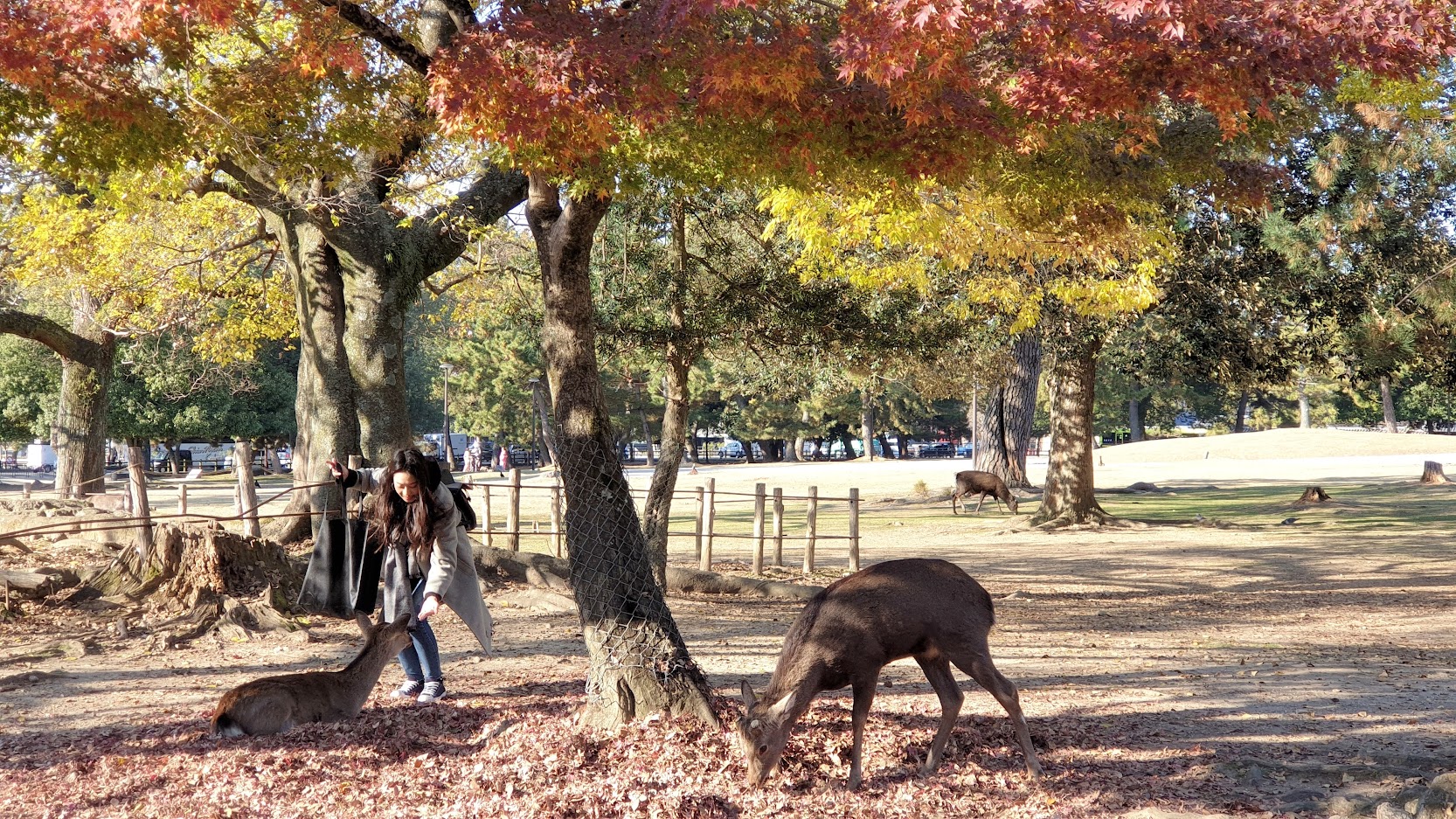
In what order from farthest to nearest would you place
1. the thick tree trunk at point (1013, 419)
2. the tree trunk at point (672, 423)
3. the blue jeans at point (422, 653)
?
1. the thick tree trunk at point (1013, 419)
2. the tree trunk at point (672, 423)
3. the blue jeans at point (422, 653)

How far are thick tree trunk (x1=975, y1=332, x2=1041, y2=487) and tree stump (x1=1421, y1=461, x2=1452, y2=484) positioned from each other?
11533 millimetres

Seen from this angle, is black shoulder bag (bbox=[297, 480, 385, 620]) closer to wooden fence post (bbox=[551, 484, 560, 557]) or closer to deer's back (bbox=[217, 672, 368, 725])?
deer's back (bbox=[217, 672, 368, 725])

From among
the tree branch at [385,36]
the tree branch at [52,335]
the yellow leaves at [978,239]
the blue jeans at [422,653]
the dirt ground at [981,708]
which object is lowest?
the dirt ground at [981,708]

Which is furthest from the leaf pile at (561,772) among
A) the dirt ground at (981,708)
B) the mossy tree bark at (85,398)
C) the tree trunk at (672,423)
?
the mossy tree bark at (85,398)

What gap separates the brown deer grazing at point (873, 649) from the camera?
208 inches

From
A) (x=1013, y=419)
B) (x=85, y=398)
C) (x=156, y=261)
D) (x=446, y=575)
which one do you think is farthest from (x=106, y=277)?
(x=1013, y=419)

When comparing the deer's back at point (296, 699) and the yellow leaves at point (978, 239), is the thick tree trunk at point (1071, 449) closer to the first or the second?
the yellow leaves at point (978, 239)

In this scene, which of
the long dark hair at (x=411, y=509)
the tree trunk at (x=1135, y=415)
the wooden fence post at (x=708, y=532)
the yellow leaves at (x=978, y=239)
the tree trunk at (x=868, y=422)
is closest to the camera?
the long dark hair at (x=411, y=509)

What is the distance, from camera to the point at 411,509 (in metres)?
6.49

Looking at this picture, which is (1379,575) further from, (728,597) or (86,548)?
(86,548)

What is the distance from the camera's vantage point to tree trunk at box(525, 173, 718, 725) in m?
6.25

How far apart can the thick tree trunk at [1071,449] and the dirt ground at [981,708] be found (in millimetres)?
6928

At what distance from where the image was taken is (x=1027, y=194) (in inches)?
368

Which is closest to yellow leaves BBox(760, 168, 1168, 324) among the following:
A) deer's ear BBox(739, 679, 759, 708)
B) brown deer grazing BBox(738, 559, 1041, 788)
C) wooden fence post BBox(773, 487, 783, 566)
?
wooden fence post BBox(773, 487, 783, 566)
